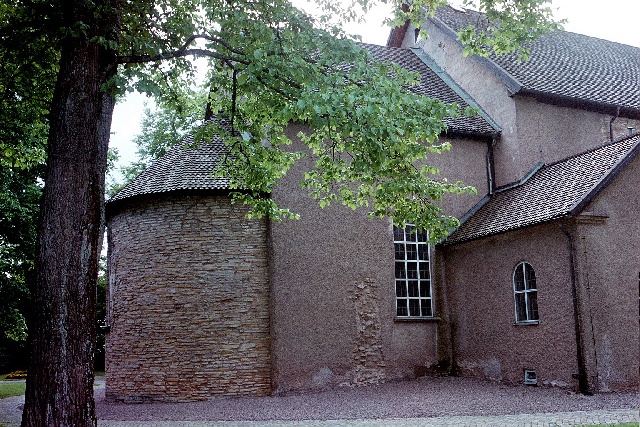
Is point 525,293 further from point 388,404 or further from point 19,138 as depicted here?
point 19,138

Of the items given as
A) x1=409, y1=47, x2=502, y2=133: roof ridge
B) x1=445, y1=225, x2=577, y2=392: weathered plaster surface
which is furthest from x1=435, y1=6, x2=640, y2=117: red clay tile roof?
x1=445, y1=225, x2=577, y2=392: weathered plaster surface

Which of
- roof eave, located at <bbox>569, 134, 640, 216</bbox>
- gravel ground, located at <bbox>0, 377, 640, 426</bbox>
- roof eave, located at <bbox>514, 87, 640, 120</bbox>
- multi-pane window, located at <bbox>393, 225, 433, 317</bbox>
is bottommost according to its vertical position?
gravel ground, located at <bbox>0, 377, 640, 426</bbox>

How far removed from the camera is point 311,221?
15.8 m

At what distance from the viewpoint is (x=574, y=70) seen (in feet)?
66.0

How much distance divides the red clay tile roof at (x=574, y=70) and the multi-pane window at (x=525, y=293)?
5.54 m

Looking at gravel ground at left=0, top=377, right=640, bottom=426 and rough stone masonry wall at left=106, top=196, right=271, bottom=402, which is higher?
rough stone masonry wall at left=106, top=196, right=271, bottom=402

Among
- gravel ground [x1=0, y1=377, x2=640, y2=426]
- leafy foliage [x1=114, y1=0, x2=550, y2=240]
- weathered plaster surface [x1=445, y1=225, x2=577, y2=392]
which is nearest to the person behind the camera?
leafy foliage [x1=114, y1=0, x2=550, y2=240]

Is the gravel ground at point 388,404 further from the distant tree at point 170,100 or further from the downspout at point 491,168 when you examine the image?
the downspout at point 491,168

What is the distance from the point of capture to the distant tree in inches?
306

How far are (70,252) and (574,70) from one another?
57.0 ft

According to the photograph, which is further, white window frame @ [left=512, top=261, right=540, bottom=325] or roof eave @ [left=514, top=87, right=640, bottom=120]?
roof eave @ [left=514, top=87, right=640, bottom=120]

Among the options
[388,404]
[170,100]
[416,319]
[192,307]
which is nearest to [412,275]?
[416,319]

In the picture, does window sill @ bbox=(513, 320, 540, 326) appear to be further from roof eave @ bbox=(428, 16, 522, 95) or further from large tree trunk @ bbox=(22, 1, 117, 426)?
large tree trunk @ bbox=(22, 1, 117, 426)

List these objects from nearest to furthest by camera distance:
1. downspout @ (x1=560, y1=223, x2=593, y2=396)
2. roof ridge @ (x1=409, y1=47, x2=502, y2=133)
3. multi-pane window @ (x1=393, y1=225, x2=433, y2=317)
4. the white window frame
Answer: downspout @ (x1=560, y1=223, x2=593, y2=396)
the white window frame
multi-pane window @ (x1=393, y1=225, x2=433, y2=317)
roof ridge @ (x1=409, y1=47, x2=502, y2=133)
